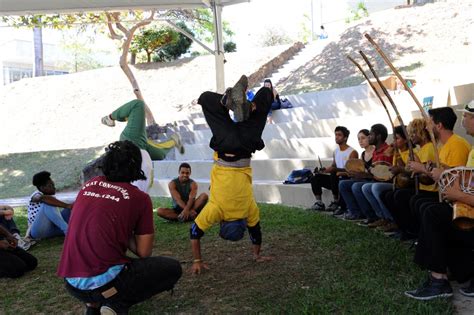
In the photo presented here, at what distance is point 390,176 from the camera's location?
564 cm

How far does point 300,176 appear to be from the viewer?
321 inches

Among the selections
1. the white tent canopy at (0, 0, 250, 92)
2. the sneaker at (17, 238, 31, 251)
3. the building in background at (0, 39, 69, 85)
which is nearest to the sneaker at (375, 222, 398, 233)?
the sneaker at (17, 238, 31, 251)

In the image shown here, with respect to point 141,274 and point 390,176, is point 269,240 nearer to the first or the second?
point 390,176

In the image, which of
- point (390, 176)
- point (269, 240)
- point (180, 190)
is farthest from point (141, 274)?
point (180, 190)

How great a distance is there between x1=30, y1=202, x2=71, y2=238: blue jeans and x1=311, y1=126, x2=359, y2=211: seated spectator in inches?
135

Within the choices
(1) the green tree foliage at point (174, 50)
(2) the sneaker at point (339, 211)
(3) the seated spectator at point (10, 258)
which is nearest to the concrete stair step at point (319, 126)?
(2) the sneaker at point (339, 211)

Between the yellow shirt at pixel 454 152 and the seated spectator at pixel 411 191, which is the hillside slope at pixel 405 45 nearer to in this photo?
the seated spectator at pixel 411 191

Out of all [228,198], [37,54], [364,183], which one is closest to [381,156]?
[364,183]

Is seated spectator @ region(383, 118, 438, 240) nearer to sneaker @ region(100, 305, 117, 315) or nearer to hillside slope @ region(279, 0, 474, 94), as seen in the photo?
sneaker @ region(100, 305, 117, 315)

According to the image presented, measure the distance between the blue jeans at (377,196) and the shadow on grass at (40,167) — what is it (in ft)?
30.6

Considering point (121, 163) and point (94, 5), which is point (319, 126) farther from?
point (121, 163)

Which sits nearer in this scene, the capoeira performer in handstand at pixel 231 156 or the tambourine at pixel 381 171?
the capoeira performer in handstand at pixel 231 156

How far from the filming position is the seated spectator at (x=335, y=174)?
6.98 m

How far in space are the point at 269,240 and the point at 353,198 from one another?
1.37 metres
